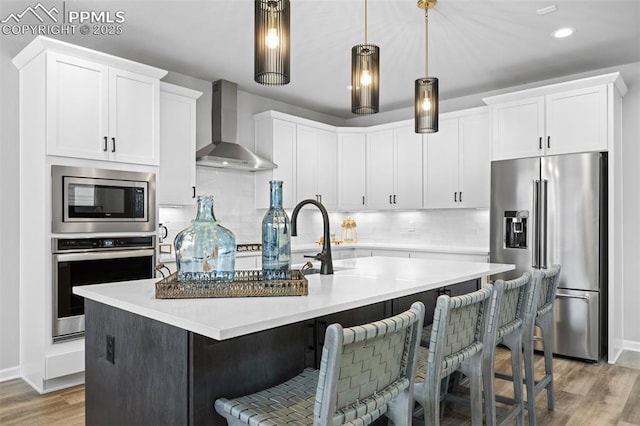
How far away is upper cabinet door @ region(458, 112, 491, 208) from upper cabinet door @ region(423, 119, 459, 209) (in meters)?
0.07

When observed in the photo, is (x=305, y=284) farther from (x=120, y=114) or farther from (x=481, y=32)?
(x=481, y=32)

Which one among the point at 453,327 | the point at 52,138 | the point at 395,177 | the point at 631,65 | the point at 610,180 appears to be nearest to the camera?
the point at 453,327

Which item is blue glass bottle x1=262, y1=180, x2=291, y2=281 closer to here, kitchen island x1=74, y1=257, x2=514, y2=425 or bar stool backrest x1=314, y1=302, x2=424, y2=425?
kitchen island x1=74, y1=257, x2=514, y2=425

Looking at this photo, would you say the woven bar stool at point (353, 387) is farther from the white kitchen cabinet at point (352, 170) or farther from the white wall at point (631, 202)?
the white kitchen cabinet at point (352, 170)

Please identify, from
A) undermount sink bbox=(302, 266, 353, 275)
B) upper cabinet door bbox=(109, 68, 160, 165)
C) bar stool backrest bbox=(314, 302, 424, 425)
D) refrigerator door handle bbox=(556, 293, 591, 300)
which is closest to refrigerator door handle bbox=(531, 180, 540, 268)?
refrigerator door handle bbox=(556, 293, 591, 300)

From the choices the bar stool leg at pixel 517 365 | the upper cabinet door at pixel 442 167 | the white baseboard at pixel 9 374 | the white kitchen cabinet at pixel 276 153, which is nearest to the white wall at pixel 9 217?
the white baseboard at pixel 9 374

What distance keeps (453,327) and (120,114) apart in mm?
2973

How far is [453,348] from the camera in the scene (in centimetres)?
176

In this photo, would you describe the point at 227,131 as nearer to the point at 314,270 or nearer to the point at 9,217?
the point at 9,217

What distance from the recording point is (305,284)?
1.78 metres

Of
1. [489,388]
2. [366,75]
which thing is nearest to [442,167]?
[366,75]

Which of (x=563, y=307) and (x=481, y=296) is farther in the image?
(x=563, y=307)

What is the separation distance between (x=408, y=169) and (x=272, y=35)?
151 inches

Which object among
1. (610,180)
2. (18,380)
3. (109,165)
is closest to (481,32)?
(610,180)
